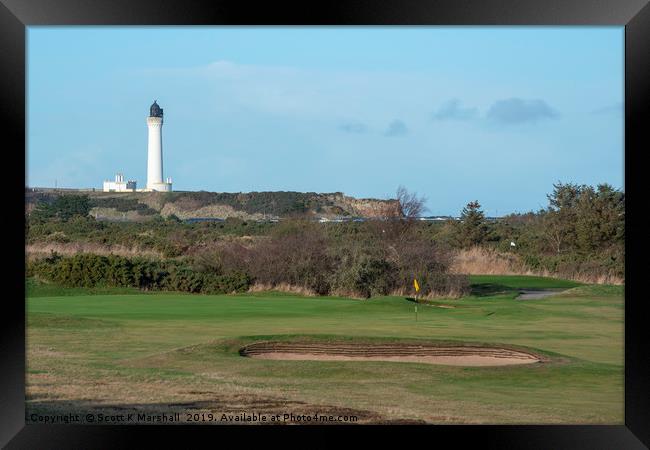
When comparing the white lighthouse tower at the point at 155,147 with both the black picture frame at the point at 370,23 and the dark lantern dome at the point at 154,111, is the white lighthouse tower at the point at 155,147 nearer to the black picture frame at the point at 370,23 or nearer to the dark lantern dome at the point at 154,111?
the dark lantern dome at the point at 154,111

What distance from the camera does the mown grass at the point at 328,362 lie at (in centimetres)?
809

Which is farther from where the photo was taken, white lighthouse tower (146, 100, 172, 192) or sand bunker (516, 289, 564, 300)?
white lighthouse tower (146, 100, 172, 192)

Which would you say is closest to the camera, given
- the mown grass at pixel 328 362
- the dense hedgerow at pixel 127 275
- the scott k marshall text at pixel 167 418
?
the scott k marshall text at pixel 167 418

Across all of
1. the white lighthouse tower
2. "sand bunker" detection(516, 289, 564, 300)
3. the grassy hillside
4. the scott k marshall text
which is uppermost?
the white lighthouse tower

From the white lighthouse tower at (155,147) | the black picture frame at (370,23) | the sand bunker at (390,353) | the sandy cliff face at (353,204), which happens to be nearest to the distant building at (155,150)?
the white lighthouse tower at (155,147)

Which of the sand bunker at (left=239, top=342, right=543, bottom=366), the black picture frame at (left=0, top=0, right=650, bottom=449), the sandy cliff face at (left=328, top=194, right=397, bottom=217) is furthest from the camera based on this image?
the sandy cliff face at (left=328, top=194, right=397, bottom=217)

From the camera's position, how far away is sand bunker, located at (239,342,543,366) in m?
11.2

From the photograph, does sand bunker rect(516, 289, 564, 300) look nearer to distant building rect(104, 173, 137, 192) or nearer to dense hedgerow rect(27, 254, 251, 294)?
dense hedgerow rect(27, 254, 251, 294)

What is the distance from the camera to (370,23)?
6016 mm

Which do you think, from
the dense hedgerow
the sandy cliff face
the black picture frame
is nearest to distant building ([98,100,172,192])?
the sandy cliff face

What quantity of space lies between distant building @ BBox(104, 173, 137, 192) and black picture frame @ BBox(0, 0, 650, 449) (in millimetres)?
38748

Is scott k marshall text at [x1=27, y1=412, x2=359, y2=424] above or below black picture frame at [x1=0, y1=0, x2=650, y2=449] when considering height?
below

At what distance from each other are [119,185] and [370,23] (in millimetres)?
40833

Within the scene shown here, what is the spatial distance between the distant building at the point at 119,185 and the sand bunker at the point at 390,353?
3383cm
